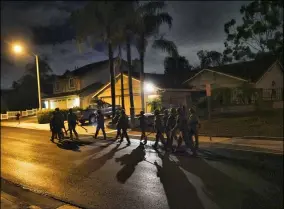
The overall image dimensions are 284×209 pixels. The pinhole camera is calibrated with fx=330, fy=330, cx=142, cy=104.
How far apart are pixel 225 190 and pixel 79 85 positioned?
38.0m

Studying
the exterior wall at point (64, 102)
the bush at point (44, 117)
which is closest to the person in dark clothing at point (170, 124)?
the bush at point (44, 117)

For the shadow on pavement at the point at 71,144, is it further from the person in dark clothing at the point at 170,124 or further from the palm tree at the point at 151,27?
the palm tree at the point at 151,27

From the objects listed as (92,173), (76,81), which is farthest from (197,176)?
(76,81)

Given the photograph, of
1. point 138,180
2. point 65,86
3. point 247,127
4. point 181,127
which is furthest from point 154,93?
point 138,180

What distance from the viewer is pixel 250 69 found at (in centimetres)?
3416

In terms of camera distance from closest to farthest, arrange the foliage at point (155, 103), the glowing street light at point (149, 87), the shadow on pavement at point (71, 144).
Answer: the shadow on pavement at point (71, 144) → the foliage at point (155, 103) → the glowing street light at point (149, 87)

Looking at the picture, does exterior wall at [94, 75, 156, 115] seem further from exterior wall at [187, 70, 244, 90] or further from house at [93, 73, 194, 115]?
exterior wall at [187, 70, 244, 90]

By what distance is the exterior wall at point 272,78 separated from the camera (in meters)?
32.5

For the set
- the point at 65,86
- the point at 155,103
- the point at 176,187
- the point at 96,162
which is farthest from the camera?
the point at 65,86

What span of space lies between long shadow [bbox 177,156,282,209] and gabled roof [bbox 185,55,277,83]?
24076mm

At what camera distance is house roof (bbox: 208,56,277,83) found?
3214cm

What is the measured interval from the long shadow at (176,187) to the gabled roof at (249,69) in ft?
78.8

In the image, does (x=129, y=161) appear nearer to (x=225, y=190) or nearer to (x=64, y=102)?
(x=225, y=190)

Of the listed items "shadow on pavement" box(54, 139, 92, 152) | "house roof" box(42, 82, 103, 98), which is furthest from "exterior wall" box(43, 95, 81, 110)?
"shadow on pavement" box(54, 139, 92, 152)
